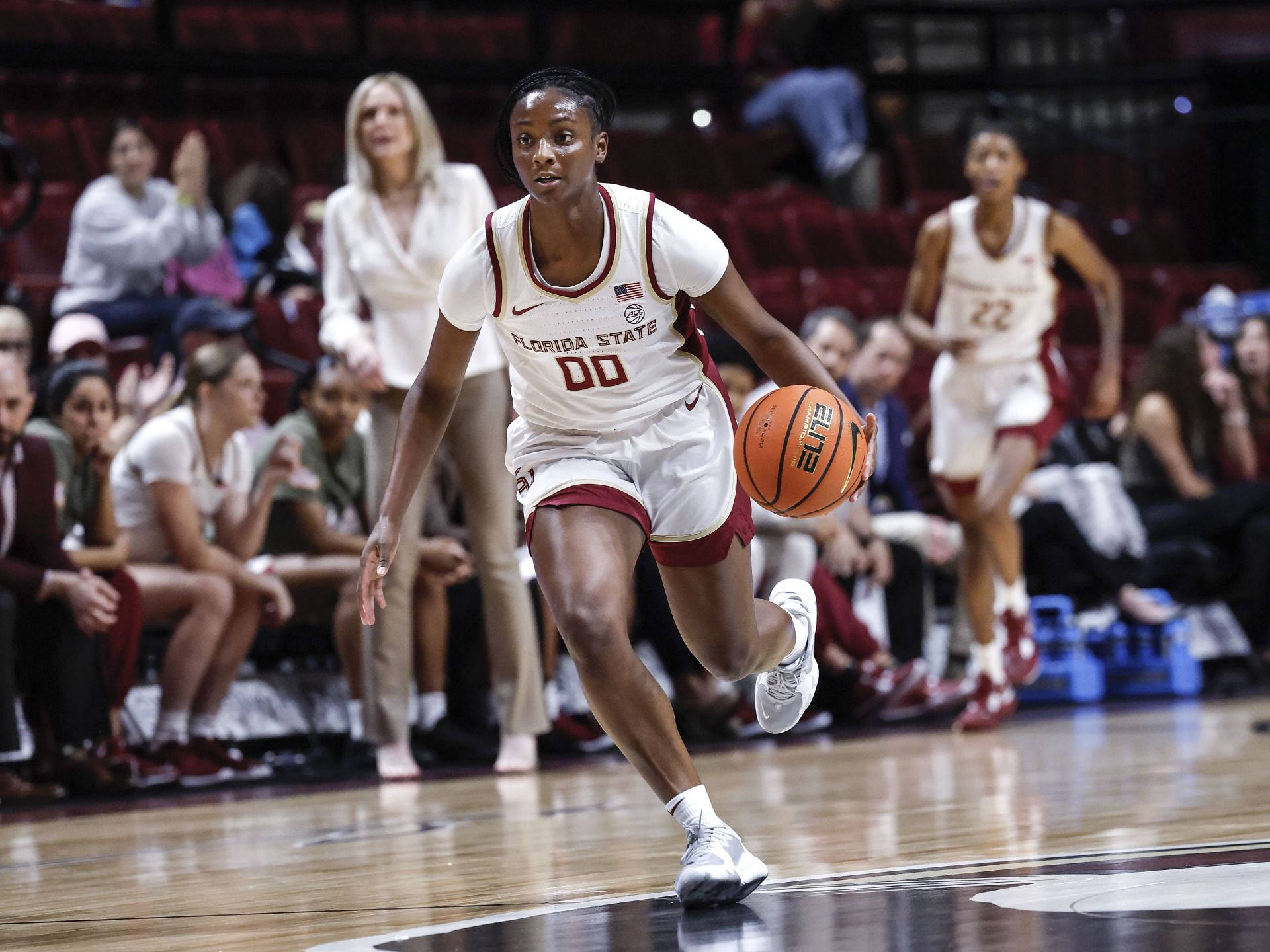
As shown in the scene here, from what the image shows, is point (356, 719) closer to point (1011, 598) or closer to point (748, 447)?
point (1011, 598)

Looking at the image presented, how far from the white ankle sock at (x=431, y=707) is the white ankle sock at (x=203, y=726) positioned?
693 millimetres

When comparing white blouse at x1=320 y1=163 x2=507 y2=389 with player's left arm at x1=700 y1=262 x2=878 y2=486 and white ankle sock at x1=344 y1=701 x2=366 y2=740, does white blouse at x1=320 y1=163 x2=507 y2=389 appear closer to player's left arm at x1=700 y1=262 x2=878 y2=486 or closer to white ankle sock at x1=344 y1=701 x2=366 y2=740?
white ankle sock at x1=344 y1=701 x2=366 y2=740

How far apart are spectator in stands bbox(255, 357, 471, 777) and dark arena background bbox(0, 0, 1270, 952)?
16mm

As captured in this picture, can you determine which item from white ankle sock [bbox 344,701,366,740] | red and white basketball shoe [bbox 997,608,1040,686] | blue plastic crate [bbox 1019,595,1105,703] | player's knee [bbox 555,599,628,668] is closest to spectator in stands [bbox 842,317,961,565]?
blue plastic crate [bbox 1019,595,1105,703]

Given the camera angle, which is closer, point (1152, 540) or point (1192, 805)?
point (1192, 805)

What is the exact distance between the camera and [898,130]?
12.3 metres

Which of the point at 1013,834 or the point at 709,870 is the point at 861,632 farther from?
the point at 709,870

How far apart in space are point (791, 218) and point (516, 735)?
5.66 meters

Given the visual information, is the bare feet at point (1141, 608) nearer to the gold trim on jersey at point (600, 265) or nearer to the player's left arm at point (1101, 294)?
Answer: the player's left arm at point (1101, 294)

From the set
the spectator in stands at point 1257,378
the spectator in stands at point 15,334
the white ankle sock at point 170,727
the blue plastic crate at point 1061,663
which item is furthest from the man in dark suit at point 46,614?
the spectator in stands at point 1257,378

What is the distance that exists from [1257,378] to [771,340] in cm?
604

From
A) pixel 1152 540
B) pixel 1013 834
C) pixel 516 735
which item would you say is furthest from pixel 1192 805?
pixel 1152 540

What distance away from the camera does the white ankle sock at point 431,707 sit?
582 cm

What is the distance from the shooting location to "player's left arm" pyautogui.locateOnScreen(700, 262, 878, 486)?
300 cm
